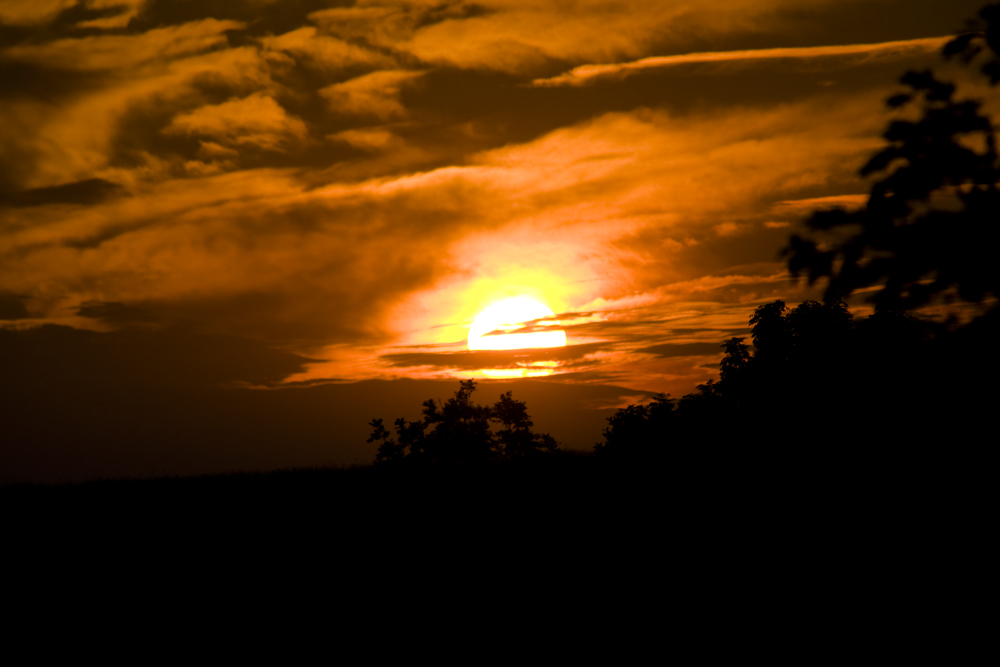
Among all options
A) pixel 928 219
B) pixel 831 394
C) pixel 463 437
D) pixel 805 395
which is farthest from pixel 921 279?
pixel 463 437

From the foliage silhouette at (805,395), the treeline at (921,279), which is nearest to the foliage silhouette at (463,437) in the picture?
the foliage silhouette at (805,395)

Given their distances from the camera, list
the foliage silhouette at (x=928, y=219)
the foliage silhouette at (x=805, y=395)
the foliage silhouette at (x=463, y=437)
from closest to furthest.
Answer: the foliage silhouette at (x=928, y=219), the foliage silhouette at (x=805, y=395), the foliage silhouette at (x=463, y=437)

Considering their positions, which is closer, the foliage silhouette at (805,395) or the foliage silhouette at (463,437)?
the foliage silhouette at (805,395)

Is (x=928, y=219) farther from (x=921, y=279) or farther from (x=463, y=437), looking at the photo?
(x=463, y=437)

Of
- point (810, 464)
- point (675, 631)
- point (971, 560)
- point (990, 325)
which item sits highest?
point (990, 325)

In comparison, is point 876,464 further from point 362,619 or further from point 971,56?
point 362,619

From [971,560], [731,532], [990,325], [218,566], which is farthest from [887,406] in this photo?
[218,566]

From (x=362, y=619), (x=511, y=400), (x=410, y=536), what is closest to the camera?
(x=362, y=619)

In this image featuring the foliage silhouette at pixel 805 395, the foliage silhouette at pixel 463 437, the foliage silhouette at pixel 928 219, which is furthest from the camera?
the foliage silhouette at pixel 463 437

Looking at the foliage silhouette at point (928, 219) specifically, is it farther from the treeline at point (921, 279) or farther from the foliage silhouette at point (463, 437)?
the foliage silhouette at point (463, 437)

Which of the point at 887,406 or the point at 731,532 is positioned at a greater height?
the point at 887,406

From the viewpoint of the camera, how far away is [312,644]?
40.8 feet

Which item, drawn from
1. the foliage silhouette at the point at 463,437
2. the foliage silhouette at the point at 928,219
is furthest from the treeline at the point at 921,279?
Answer: the foliage silhouette at the point at 463,437

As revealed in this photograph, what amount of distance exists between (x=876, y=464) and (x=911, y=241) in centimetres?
877
